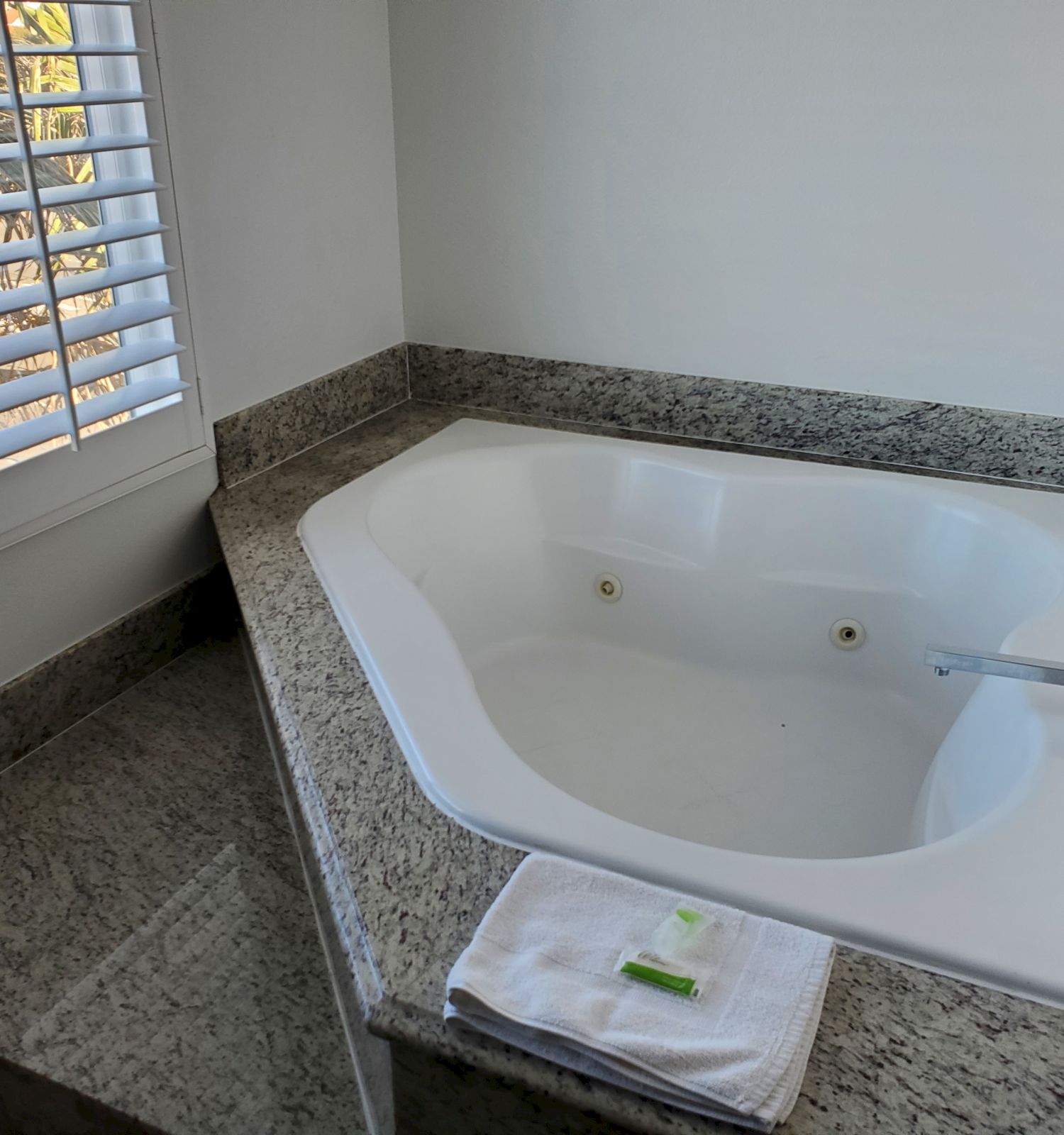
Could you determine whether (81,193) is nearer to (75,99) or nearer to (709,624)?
(75,99)

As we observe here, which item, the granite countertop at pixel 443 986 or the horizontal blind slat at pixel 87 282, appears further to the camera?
the horizontal blind slat at pixel 87 282

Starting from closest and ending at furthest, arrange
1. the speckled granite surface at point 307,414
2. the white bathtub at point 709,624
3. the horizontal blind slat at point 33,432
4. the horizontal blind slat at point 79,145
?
the horizontal blind slat at point 79,145, the horizontal blind slat at point 33,432, the white bathtub at point 709,624, the speckled granite surface at point 307,414

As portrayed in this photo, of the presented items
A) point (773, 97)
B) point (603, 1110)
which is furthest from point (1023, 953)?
point (773, 97)

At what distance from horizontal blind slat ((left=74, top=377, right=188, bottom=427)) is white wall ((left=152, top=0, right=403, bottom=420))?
0.35 feet

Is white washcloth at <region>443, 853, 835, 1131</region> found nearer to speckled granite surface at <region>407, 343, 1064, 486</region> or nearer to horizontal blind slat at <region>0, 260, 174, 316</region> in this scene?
horizontal blind slat at <region>0, 260, 174, 316</region>

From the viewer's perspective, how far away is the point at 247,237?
182 cm

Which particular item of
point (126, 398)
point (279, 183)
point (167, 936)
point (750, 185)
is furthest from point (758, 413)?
point (167, 936)

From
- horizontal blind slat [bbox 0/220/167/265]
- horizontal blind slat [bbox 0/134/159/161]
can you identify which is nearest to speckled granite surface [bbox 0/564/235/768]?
horizontal blind slat [bbox 0/220/167/265]

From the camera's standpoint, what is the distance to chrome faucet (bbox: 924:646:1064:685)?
1.30 metres

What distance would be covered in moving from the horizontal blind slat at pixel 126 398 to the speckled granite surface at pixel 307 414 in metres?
0.17

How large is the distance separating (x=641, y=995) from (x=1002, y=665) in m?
0.71

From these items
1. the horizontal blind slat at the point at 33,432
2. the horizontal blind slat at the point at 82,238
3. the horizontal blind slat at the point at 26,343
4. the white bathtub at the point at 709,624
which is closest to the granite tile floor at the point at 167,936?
the white bathtub at the point at 709,624

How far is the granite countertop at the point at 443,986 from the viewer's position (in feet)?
2.65

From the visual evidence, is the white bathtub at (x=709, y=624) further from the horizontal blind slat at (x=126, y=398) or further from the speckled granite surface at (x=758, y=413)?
the horizontal blind slat at (x=126, y=398)
